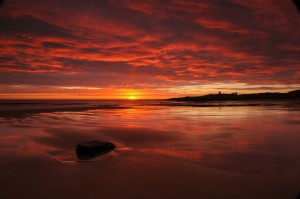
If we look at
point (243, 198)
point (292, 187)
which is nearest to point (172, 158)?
point (243, 198)

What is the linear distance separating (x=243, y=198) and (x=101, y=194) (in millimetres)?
2154

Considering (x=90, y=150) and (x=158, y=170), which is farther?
(x=90, y=150)

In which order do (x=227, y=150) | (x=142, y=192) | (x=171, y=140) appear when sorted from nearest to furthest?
(x=142, y=192)
(x=227, y=150)
(x=171, y=140)

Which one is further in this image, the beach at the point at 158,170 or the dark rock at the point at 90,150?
the dark rock at the point at 90,150

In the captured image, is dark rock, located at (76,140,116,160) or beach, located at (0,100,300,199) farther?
dark rock, located at (76,140,116,160)

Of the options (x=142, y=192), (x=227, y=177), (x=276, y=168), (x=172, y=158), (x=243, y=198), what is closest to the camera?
(x=243, y=198)

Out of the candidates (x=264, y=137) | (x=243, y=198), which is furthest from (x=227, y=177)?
(x=264, y=137)

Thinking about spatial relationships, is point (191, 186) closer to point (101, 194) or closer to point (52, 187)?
point (101, 194)

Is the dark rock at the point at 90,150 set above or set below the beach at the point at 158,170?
above

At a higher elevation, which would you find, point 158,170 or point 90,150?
point 90,150

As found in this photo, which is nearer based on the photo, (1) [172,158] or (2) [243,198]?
(2) [243,198]

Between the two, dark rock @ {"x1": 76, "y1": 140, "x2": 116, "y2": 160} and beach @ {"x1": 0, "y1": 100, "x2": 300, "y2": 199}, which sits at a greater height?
dark rock @ {"x1": 76, "y1": 140, "x2": 116, "y2": 160}

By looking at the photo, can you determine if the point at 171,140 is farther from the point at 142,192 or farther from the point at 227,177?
the point at 142,192

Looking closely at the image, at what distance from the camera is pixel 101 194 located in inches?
131
